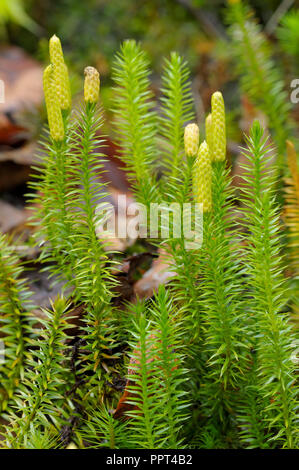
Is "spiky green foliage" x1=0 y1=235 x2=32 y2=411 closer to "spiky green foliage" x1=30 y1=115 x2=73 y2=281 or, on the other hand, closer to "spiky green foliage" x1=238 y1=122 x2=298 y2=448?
"spiky green foliage" x1=30 y1=115 x2=73 y2=281

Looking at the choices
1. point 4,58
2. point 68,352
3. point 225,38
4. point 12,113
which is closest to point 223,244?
point 68,352

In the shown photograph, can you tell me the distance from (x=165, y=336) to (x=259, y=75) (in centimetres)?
125

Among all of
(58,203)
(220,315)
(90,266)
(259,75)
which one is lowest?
(220,315)

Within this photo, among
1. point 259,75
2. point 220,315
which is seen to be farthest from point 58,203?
point 259,75

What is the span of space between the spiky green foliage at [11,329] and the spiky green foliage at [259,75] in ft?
3.47

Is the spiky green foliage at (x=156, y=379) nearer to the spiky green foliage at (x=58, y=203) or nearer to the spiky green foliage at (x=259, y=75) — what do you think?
the spiky green foliage at (x=58, y=203)

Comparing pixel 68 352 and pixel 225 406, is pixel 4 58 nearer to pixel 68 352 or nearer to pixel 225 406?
pixel 68 352

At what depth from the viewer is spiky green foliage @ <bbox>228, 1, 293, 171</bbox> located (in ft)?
5.92

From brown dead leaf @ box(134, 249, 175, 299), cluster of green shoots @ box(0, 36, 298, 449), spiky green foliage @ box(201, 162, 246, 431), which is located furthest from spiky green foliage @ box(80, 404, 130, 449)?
brown dead leaf @ box(134, 249, 175, 299)

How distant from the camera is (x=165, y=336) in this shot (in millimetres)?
927

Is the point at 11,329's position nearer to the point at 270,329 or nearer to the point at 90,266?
the point at 90,266

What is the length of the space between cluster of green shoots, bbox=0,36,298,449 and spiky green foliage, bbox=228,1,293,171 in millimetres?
787

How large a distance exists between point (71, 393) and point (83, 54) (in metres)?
1.92

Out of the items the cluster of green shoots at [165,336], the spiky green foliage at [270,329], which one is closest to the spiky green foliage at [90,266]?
the cluster of green shoots at [165,336]
